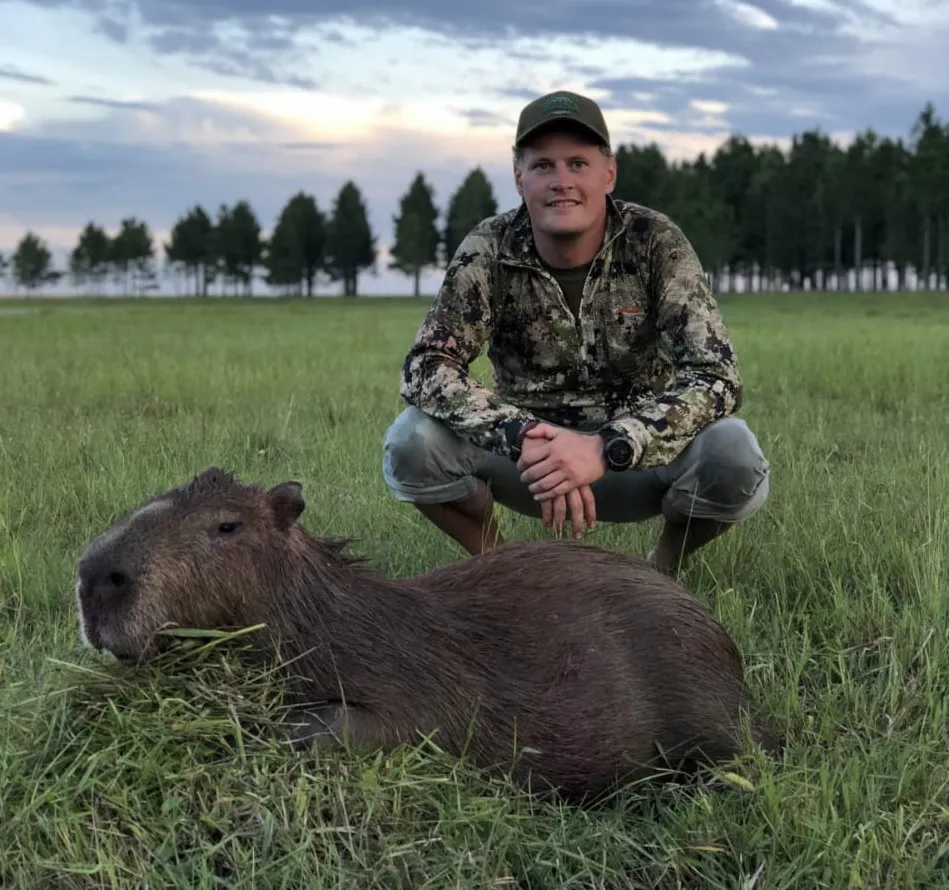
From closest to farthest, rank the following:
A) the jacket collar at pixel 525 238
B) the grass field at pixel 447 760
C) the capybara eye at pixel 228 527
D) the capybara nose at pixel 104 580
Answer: the grass field at pixel 447 760, the capybara nose at pixel 104 580, the capybara eye at pixel 228 527, the jacket collar at pixel 525 238

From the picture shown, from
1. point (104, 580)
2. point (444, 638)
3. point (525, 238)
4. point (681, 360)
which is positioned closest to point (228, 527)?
Answer: point (104, 580)

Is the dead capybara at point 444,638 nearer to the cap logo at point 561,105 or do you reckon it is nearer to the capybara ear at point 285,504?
the capybara ear at point 285,504

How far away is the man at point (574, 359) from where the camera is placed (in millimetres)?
4148

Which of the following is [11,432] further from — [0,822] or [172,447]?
[0,822]

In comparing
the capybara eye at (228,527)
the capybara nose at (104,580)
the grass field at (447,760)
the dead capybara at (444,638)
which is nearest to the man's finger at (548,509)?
the dead capybara at (444,638)

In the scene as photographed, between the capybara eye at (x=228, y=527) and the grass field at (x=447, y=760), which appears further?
the capybara eye at (x=228, y=527)

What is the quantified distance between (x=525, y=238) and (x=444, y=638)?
90.5 inches

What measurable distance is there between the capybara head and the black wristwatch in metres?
1.30

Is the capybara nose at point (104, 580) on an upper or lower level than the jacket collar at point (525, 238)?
lower

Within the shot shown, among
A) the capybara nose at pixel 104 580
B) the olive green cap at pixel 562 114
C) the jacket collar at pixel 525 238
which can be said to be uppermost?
the olive green cap at pixel 562 114

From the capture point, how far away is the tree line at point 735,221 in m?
65.2

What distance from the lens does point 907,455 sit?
6594 millimetres

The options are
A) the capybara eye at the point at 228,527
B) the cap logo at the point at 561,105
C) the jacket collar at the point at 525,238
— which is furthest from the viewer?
the jacket collar at the point at 525,238

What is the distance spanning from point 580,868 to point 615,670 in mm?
581
